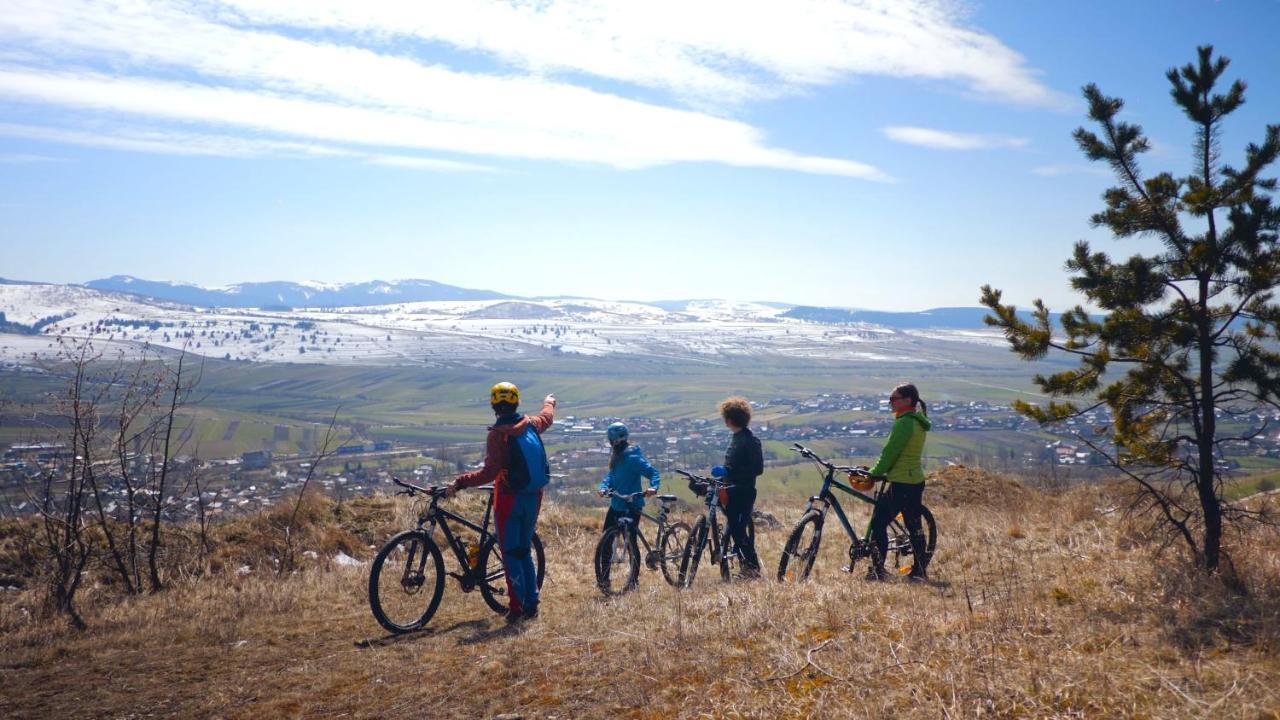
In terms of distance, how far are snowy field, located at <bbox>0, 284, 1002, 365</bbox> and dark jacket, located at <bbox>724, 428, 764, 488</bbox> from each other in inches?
3421

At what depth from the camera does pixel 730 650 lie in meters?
5.58

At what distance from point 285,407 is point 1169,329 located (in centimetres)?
6875

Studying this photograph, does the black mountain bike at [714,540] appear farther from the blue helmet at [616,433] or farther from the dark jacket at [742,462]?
the blue helmet at [616,433]

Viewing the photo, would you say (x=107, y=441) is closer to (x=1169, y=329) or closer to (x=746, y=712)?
(x=746, y=712)

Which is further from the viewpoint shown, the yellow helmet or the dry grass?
the yellow helmet

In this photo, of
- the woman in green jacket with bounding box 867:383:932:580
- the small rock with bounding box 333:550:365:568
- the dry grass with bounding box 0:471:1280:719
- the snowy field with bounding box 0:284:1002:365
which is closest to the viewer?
the dry grass with bounding box 0:471:1280:719

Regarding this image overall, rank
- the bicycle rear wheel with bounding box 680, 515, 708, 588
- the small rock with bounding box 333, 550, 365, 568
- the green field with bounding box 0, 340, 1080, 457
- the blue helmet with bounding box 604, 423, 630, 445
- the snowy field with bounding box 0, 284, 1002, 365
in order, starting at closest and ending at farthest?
the blue helmet with bounding box 604, 423, 630, 445 < the bicycle rear wheel with bounding box 680, 515, 708, 588 < the small rock with bounding box 333, 550, 365, 568 < the green field with bounding box 0, 340, 1080, 457 < the snowy field with bounding box 0, 284, 1002, 365

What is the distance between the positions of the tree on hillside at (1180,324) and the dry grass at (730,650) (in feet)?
3.30

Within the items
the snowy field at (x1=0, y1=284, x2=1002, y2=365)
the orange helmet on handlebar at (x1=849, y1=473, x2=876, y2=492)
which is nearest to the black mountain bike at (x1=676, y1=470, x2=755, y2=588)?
the orange helmet on handlebar at (x1=849, y1=473, x2=876, y2=492)

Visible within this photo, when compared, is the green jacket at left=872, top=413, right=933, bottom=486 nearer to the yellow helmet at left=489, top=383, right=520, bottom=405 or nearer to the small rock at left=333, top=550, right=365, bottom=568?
the yellow helmet at left=489, top=383, right=520, bottom=405

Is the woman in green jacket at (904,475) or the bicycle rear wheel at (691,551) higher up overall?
the woman in green jacket at (904,475)

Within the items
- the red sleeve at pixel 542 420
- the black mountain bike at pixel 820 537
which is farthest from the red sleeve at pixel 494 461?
the black mountain bike at pixel 820 537

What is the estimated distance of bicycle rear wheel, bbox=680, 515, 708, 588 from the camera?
9008mm

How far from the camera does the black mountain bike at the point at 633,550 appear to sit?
8797mm
